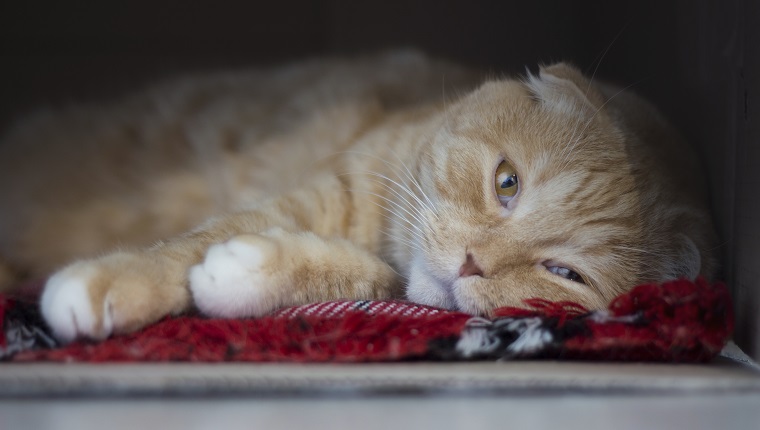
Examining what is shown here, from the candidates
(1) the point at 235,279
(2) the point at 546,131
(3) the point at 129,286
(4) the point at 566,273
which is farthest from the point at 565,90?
(3) the point at 129,286

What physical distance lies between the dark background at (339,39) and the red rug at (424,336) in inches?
34.6

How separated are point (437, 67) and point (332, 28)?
2.41 feet

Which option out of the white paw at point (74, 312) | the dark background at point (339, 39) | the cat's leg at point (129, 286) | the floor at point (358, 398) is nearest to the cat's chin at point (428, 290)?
the cat's leg at point (129, 286)

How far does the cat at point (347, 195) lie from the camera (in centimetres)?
139

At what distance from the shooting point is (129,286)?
1.23 meters

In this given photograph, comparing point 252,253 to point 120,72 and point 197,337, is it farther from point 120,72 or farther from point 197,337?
point 120,72

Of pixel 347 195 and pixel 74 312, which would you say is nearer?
pixel 74 312

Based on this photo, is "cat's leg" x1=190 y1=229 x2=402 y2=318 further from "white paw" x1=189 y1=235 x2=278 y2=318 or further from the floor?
the floor

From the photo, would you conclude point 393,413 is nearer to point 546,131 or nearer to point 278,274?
point 278,274

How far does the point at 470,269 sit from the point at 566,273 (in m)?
0.24

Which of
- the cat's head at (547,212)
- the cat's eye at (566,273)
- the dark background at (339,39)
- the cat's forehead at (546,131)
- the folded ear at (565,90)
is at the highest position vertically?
the dark background at (339,39)

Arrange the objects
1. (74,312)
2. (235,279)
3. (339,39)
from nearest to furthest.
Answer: (74,312)
(235,279)
(339,39)

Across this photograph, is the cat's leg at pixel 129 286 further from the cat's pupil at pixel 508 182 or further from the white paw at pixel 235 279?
the cat's pupil at pixel 508 182

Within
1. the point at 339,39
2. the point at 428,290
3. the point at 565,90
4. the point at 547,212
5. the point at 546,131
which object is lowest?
the point at 428,290
